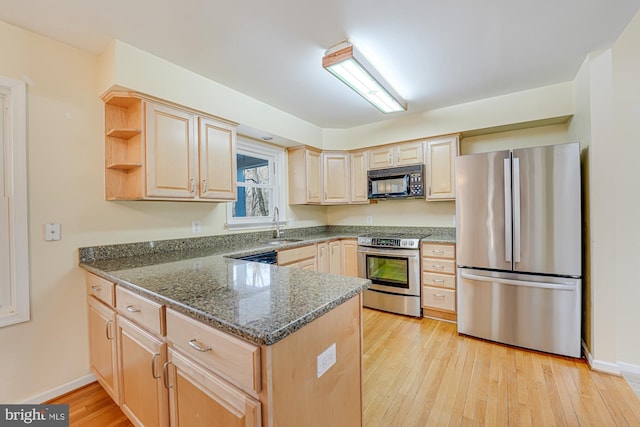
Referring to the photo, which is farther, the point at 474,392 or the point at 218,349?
the point at 474,392

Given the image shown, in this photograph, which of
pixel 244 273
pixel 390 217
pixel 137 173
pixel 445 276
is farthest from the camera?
pixel 390 217

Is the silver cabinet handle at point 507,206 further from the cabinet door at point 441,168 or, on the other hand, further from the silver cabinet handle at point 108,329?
the silver cabinet handle at point 108,329

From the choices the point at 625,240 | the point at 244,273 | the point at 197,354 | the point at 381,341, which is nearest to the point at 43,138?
the point at 244,273

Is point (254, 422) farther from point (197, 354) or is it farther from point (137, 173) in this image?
point (137, 173)

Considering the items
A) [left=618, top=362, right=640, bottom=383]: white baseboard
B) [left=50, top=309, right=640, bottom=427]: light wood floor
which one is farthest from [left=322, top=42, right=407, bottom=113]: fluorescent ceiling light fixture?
[left=618, top=362, right=640, bottom=383]: white baseboard

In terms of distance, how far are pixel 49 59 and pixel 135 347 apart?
2.04m

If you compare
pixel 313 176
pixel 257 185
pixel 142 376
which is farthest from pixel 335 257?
pixel 142 376

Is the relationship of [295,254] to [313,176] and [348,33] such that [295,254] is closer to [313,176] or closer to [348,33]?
[313,176]

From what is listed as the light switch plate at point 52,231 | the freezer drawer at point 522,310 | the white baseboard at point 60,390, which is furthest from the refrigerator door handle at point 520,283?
the light switch plate at point 52,231

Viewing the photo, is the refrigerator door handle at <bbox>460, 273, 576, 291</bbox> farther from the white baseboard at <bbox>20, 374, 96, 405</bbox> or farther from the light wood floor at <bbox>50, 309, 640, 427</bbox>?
the white baseboard at <bbox>20, 374, 96, 405</bbox>

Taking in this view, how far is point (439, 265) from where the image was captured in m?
3.01

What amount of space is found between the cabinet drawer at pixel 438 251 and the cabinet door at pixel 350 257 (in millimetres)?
891

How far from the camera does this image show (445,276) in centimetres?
297

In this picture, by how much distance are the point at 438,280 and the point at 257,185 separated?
8.09 ft
